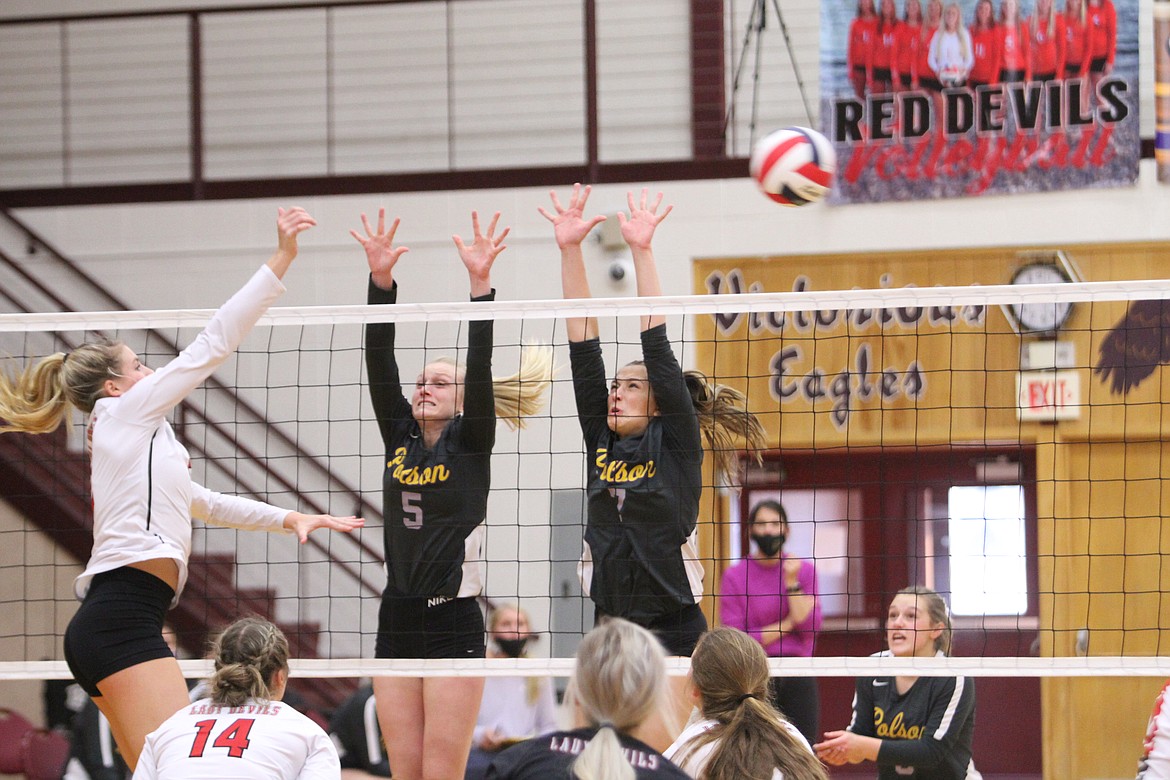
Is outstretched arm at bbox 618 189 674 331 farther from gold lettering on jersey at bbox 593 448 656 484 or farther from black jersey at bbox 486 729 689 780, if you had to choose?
black jersey at bbox 486 729 689 780

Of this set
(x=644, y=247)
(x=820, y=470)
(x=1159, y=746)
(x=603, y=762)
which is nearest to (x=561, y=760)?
(x=603, y=762)

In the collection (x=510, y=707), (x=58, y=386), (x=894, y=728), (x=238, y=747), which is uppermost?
(x=58, y=386)

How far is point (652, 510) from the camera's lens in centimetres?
484

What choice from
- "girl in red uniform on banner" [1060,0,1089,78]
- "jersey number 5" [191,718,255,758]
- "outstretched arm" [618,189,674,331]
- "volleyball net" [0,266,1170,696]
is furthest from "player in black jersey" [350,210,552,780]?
"girl in red uniform on banner" [1060,0,1089,78]

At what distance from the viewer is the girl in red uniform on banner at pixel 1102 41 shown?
8867mm

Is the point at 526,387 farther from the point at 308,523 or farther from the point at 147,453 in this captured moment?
the point at 147,453

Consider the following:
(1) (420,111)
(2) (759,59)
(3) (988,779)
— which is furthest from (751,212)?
(3) (988,779)

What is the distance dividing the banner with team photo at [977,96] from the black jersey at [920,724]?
4455mm

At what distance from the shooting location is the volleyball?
5.76m

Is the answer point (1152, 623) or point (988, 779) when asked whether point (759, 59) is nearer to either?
point (1152, 623)

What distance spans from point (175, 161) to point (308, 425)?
2.50 metres

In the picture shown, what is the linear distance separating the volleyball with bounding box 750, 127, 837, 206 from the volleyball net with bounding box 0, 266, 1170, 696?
270 centimetres

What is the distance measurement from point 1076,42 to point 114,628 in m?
7.34

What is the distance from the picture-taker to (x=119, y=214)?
9758 mm
